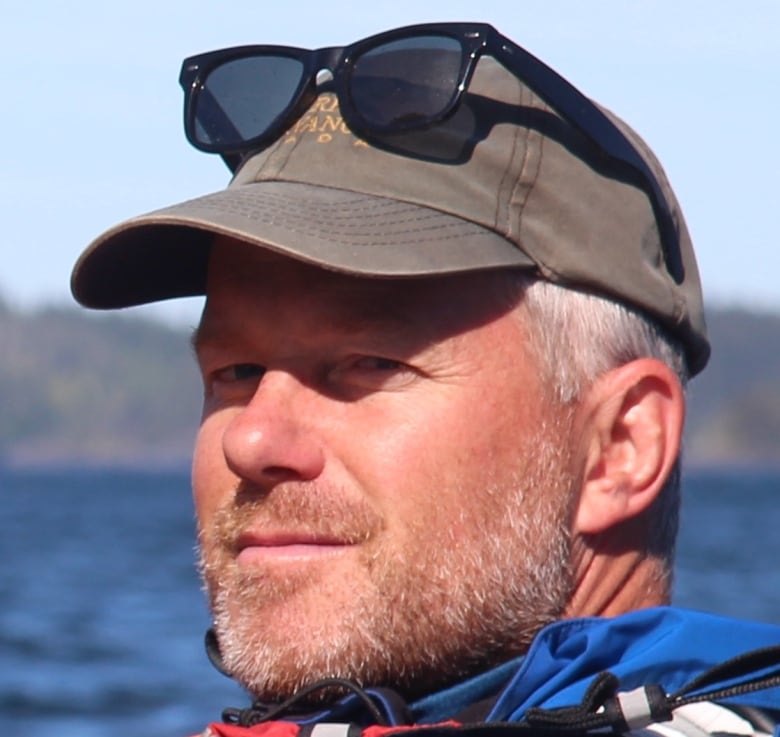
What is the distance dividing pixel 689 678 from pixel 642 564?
0.45m

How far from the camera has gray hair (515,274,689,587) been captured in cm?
267

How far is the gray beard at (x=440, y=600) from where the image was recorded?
2570mm

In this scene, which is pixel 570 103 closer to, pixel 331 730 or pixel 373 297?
pixel 373 297

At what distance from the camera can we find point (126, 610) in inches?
971

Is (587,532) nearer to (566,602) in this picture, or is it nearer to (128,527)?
(566,602)

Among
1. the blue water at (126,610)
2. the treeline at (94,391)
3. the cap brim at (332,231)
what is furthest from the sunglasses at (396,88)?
the treeline at (94,391)

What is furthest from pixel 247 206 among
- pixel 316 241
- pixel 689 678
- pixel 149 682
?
pixel 149 682

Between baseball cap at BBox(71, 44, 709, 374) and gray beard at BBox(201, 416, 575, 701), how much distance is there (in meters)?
0.28

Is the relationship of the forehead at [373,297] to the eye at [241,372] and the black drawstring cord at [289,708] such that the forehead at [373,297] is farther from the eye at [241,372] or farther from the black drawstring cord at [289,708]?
the black drawstring cord at [289,708]

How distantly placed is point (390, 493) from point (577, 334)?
0.37 meters

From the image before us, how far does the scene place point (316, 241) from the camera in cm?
260

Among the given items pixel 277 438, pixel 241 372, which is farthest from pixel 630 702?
pixel 241 372

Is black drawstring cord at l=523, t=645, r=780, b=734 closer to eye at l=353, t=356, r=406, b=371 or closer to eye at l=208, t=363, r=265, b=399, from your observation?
eye at l=353, t=356, r=406, b=371

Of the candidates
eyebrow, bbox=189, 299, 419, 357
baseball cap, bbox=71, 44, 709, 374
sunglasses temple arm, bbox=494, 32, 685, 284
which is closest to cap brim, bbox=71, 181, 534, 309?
baseball cap, bbox=71, 44, 709, 374
